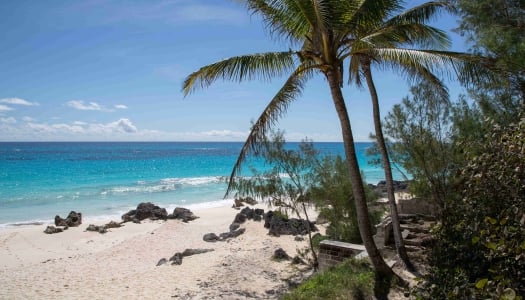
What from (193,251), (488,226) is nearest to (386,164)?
(488,226)

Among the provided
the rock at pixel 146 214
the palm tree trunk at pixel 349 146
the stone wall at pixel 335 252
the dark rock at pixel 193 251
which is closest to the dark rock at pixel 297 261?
the stone wall at pixel 335 252

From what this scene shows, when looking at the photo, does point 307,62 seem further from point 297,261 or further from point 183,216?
point 183,216

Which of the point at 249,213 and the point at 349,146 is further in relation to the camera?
the point at 249,213

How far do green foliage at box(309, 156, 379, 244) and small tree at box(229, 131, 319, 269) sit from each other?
1.25 feet

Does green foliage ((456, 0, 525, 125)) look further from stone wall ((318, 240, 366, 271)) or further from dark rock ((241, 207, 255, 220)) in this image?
dark rock ((241, 207, 255, 220))

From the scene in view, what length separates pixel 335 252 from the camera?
35.1ft

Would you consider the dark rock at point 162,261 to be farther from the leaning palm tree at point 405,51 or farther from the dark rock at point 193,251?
the leaning palm tree at point 405,51

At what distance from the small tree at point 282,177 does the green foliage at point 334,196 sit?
38 centimetres

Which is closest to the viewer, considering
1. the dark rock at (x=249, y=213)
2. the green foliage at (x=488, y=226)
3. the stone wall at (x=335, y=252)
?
the green foliage at (x=488, y=226)

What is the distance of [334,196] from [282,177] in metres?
2.09

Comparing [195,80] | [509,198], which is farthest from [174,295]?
[509,198]

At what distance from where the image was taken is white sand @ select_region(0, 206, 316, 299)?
11891mm

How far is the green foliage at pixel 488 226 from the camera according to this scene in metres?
2.64

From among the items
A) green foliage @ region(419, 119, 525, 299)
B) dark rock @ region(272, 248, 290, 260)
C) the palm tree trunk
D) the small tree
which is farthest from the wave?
green foliage @ region(419, 119, 525, 299)
